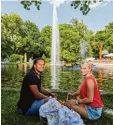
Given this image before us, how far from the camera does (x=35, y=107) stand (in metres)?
4.80

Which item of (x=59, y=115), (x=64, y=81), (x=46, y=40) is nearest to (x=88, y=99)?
(x=59, y=115)

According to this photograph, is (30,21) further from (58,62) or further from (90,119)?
(90,119)

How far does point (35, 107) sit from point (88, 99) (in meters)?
0.74

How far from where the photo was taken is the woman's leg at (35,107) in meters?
4.76

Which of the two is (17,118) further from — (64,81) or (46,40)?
(46,40)

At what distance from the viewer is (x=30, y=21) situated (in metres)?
58.3

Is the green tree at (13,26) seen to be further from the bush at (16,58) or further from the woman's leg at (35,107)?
the woman's leg at (35,107)

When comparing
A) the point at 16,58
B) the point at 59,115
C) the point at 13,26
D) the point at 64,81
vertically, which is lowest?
the point at 64,81

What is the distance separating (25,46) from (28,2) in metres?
46.7

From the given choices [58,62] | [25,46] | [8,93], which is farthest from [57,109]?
[25,46]

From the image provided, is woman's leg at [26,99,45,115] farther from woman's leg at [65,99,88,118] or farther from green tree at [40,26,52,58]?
green tree at [40,26,52,58]

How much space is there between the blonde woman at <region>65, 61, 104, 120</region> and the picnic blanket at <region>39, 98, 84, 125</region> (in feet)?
0.81

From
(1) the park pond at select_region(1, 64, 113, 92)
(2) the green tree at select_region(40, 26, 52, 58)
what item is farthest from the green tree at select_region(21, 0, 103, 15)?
(2) the green tree at select_region(40, 26, 52, 58)

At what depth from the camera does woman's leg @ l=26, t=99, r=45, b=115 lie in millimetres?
4762
